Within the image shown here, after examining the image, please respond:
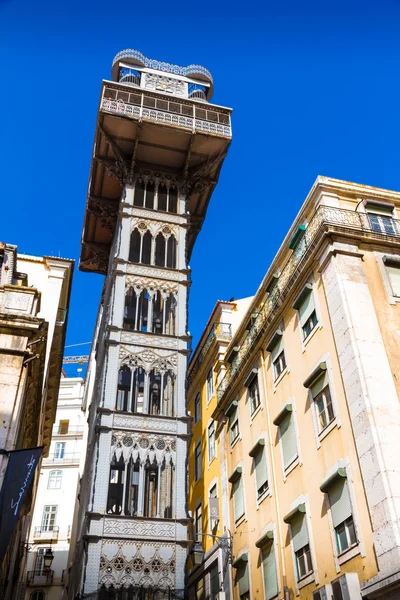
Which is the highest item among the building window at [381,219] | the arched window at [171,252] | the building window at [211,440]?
the arched window at [171,252]

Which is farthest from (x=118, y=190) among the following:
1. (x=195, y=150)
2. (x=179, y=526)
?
(x=179, y=526)

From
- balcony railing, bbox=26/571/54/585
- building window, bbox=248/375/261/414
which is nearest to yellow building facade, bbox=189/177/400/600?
building window, bbox=248/375/261/414

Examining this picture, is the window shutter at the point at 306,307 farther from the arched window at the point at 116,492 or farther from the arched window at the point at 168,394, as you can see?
the arched window at the point at 116,492

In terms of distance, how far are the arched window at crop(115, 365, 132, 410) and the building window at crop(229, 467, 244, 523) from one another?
19.9 ft

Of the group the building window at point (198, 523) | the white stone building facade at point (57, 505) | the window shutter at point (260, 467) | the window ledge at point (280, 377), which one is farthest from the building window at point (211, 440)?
the white stone building facade at point (57, 505)

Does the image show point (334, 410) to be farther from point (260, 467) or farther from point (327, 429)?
point (260, 467)

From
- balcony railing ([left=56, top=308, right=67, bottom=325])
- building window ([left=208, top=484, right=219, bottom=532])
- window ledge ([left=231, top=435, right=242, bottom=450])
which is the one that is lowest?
building window ([left=208, top=484, right=219, bottom=532])

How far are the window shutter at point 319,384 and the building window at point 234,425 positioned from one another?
8.53 metres

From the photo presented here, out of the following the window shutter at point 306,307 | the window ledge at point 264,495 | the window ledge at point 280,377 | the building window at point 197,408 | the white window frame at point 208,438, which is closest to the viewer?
the window shutter at point 306,307

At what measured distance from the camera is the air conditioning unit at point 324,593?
1636cm

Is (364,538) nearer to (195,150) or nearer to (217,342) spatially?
(217,342)

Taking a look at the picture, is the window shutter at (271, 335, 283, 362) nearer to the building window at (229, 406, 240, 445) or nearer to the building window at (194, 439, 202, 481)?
the building window at (229, 406, 240, 445)

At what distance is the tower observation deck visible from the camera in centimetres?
2408

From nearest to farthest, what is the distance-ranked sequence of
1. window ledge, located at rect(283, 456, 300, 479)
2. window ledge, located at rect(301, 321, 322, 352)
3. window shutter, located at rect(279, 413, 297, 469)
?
window ledge, located at rect(283, 456, 300, 479) < window ledge, located at rect(301, 321, 322, 352) < window shutter, located at rect(279, 413, 297, 469)
